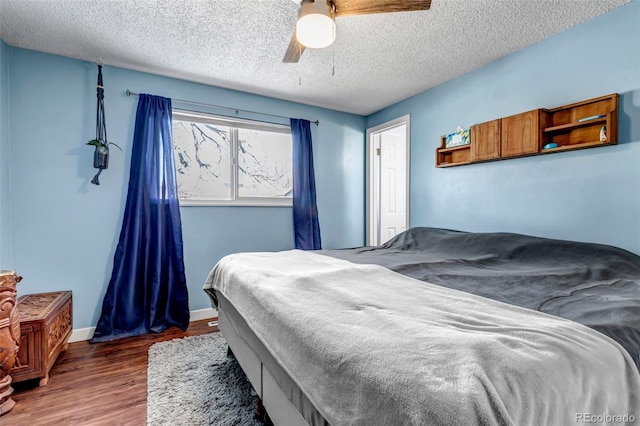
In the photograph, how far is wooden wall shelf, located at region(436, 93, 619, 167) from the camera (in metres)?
1.92

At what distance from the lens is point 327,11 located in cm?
149

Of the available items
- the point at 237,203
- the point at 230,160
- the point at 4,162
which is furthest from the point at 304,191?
the point at 4,162

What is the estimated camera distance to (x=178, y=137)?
3.08 meters

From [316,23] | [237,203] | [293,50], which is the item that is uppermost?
[293,50]

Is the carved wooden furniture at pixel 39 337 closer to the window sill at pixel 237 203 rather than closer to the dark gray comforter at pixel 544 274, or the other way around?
the window sill at pixel 237 203

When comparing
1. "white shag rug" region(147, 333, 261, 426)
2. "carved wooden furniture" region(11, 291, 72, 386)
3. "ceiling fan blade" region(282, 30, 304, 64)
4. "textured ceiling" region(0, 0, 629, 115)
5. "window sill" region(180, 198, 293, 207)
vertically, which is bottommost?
"white shag rug" region(147, 333, 261, 426)

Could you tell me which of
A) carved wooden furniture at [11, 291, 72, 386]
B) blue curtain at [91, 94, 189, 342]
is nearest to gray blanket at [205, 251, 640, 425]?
carved wooden furniture at [11, 291, 72, 386]

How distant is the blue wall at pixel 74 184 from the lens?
2.46 meters

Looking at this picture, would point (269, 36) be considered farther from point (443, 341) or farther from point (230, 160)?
point (443, 341)

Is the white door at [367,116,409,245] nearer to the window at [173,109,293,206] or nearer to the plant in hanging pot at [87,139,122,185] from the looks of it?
the window at [173,109,293,206]

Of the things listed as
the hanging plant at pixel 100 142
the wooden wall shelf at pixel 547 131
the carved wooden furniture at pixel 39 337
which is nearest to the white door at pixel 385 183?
the wooden wall shelf at pixel 547 131

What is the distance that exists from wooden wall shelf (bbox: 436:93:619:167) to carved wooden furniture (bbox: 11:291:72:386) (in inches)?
136

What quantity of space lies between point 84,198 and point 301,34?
2395 mm

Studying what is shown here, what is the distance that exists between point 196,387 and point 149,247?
145cm
